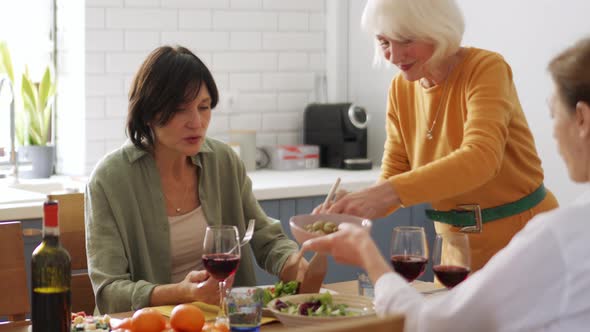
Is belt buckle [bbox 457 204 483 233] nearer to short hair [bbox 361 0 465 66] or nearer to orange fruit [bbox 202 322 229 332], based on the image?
short hair [bbox 361 0 465 66]

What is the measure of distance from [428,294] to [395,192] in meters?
0.28

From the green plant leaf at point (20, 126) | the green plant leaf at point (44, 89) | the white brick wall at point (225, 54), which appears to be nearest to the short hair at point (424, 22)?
the white brick wall at point (225, 54)

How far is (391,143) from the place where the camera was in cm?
289

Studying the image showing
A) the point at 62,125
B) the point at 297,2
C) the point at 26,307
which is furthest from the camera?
the point at 297,2

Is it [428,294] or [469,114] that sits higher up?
[469,114]

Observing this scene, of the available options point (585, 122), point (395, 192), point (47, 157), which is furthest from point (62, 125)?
point (585, 122)

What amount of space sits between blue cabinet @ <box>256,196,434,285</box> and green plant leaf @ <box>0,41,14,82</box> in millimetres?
1331

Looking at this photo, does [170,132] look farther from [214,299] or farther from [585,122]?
[585,122]

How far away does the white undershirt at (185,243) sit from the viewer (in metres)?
2.65

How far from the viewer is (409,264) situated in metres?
2.12

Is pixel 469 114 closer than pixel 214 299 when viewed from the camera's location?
No

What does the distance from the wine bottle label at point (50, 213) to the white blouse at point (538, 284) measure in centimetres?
77

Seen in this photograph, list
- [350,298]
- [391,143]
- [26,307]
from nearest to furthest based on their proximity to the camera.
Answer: [350,298] < [26,307] < [391,143]

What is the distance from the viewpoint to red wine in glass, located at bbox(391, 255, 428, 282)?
212cm
